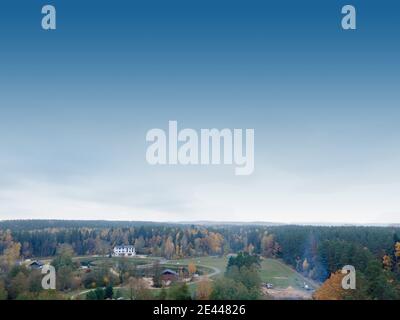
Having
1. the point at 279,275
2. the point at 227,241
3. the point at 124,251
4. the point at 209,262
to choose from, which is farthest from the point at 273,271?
the point at 124,251

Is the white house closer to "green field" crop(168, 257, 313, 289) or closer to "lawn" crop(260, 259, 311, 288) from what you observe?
"green field" crop(168, 257, 313, 289)

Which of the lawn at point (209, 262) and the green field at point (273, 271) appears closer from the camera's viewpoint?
the green field at point (273, 271)

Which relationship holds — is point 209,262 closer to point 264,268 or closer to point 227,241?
point 227,241

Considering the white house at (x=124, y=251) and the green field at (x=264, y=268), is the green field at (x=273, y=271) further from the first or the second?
the white house at (x=124, y=251)

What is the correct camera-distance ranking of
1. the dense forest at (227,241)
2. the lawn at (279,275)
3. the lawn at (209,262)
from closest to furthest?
1. the lawn at (279,275)
2. the dense forest at (227,241)
3. the lawn at (209,262)

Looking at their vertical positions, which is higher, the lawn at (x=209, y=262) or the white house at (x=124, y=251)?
the white house at (x=124, y=251)

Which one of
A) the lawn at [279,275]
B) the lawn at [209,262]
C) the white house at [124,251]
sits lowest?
the lawn at [279,275]

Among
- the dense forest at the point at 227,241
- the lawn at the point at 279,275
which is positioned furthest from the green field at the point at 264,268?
the dense forest at the point at 227,241

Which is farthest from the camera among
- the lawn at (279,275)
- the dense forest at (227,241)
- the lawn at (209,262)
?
the lawn at (209,262)
